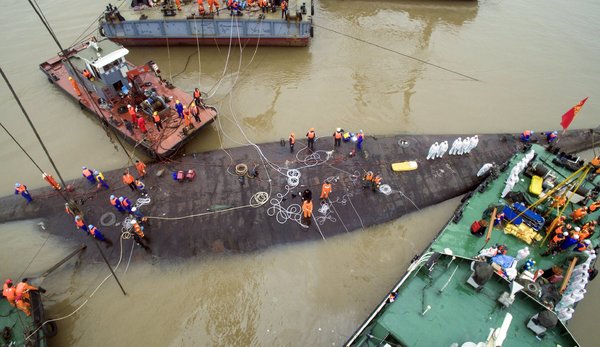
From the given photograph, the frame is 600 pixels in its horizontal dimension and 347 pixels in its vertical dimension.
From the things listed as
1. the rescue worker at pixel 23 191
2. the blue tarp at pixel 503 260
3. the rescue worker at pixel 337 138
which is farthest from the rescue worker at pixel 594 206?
the rescue worker at pixel 23 191

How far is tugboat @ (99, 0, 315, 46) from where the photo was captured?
19594 mm

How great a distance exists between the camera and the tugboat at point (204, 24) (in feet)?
64.3

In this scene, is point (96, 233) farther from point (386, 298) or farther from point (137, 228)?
point (386, 298)

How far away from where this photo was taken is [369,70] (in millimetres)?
19938

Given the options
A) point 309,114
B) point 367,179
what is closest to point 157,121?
point 309,114

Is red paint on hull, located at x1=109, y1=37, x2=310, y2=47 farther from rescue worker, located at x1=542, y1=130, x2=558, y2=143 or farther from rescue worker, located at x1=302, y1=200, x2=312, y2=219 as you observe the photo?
rescue worker, located at x1=542, y1=130, x2=558, y2=143

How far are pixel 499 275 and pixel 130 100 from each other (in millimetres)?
16187

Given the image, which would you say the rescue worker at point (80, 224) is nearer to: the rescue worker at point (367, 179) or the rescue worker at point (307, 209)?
the rescue worker at point (307, 209)

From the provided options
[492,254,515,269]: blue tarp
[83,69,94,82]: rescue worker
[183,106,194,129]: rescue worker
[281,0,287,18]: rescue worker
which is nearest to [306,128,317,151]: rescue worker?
[183,106,194,129]: rescue worker

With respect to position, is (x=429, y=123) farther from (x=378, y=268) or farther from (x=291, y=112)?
(x=378, y=268)

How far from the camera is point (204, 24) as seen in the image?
780 inches

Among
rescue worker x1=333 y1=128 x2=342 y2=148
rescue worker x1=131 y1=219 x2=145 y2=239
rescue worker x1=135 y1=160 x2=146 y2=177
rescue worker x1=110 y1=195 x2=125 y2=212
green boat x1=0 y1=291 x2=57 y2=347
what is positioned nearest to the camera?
green boat x1=0 y1=291 x2=57 y2=347

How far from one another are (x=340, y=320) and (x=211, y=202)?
21.1ft

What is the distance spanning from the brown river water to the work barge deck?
0.55 meters
